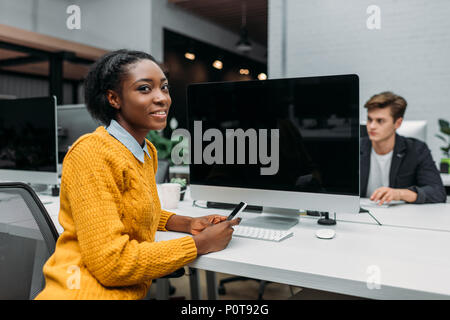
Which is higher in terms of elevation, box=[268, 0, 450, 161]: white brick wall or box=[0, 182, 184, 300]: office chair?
box=[268, 0, 450, 161]: white brick wall

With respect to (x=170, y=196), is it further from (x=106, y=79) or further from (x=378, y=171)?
(x=378, y=171)

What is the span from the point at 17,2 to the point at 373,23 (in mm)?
4748

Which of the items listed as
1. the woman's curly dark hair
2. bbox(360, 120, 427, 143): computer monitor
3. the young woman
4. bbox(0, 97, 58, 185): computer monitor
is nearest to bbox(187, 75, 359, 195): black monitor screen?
the young woman

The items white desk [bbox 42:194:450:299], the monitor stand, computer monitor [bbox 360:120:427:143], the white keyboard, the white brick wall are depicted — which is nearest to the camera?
white desk [bbox 42:194:450:299]

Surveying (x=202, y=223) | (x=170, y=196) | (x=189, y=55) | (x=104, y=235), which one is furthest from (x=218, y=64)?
(x=104, y=235)

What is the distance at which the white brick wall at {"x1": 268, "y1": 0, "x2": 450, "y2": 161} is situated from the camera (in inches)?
149

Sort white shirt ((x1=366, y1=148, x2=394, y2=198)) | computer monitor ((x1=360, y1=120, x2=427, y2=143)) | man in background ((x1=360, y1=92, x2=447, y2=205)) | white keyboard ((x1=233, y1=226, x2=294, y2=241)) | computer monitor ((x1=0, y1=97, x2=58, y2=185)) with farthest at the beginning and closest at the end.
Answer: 1. computer monitor ((x1=360, y1=120, x2=427, y2=143))
2. white shirt ((x1=366, y1=148, x2=394, y2=198))
3. man in background ((x1=360, y1=92, x2=447, y2=205))
4. computer monitor ((x1=0, y1=97, x2=58, y2=185))
5. white keyboard ((x1=233, y1=226, x2=294, y2=241))

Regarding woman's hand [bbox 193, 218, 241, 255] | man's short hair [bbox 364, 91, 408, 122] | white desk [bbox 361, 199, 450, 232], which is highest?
man's short hair [bbox 364, 91, 408, 122]

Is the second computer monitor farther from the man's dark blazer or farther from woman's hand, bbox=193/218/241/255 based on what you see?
the man's dark blazer

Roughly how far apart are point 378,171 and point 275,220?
1.00 metres

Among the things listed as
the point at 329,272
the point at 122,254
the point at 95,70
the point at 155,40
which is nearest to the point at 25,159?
the point at 95,70

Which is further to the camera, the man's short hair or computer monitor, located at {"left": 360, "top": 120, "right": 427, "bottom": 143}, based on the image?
computer monitor, located at {"left": 360, "top": 120, "right": 427, "bottom": 143}

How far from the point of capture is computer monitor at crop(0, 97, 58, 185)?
5.90 ft

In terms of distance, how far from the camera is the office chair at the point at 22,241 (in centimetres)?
94
